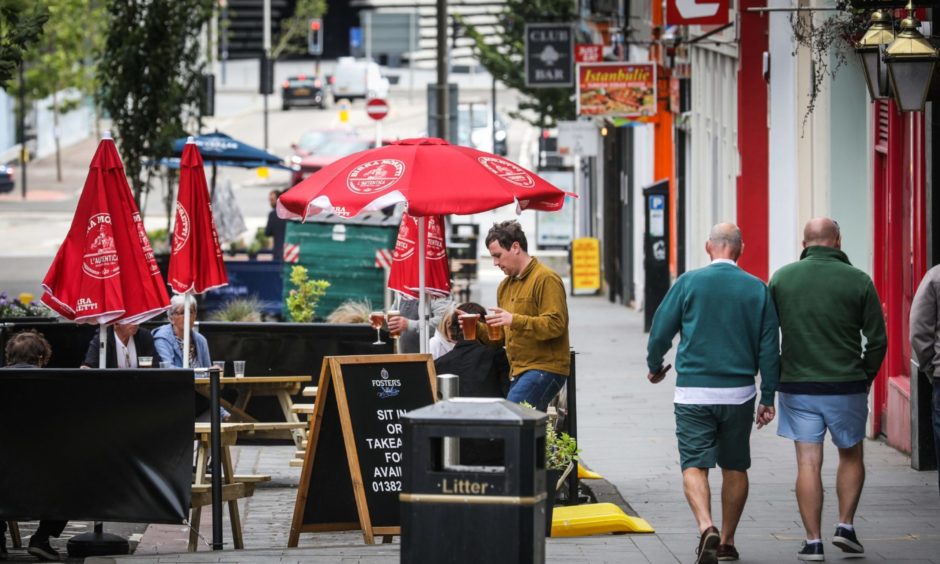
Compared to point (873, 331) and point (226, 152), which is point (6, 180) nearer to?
point (226, 152)

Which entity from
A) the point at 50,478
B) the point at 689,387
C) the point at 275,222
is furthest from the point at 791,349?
the point at 275,222

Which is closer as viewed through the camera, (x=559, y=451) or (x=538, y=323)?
(x=559, y=451)

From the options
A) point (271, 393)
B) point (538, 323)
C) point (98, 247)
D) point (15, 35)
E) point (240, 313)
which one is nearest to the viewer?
point (538, 323)

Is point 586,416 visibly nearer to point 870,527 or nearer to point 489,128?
point 870,527

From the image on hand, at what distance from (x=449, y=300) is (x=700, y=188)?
12.3m

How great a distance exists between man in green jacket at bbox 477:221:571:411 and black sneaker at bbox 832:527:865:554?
2032 millimetres

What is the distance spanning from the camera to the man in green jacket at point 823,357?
8.85 metres

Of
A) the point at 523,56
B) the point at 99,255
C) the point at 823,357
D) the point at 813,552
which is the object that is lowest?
the point at 813,552

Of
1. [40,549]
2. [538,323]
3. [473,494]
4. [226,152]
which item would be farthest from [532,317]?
[226,152]

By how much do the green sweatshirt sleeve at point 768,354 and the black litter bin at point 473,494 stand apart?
2131mm

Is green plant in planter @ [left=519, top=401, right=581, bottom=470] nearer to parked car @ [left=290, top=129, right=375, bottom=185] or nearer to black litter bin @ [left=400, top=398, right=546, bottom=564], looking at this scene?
black litter bin @ [left=400, top=398, right=546, bottom=564]

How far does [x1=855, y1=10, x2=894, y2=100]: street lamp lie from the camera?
35.3 ft

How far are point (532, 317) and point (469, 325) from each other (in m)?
0.41

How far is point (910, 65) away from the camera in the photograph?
9.95m
